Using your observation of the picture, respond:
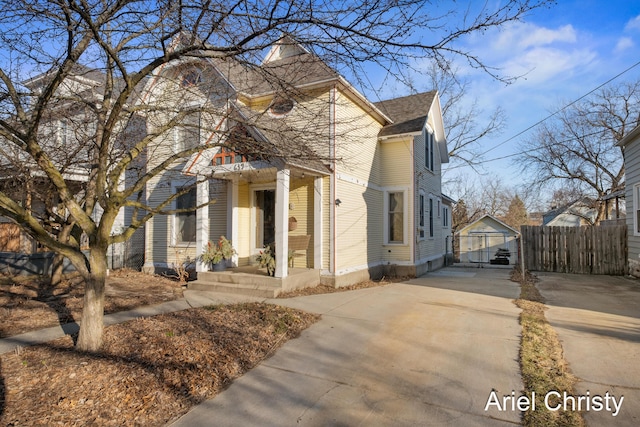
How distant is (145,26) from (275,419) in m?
4.26

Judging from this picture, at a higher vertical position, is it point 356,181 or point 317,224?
point 356,181

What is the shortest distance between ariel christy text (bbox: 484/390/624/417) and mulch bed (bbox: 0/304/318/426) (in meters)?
2.63

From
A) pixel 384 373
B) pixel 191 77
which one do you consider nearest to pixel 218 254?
pixel 191 77

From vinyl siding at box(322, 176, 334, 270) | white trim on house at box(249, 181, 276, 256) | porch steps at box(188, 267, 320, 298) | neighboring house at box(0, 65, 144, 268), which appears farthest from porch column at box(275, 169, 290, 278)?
neighboring house at box(0, 65, 144, 268)

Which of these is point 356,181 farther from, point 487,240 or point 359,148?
point 487,240

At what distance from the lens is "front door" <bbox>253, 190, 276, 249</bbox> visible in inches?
418

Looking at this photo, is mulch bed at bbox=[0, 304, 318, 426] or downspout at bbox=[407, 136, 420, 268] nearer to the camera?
mulch bed at bbox=[0, 304, 318, 426]

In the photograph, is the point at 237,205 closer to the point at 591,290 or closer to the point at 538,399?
the point at 538,399

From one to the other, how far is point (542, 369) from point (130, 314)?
6077 mm

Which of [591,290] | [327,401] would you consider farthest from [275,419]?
[591,290]

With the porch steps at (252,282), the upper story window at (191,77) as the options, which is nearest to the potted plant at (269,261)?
the porch steps at (252,282)

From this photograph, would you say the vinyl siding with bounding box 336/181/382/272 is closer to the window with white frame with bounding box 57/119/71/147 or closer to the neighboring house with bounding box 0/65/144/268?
the neighboring house with bounding box 0/65/144/268

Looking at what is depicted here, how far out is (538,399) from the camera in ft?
11.2

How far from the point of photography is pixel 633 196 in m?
10.8
